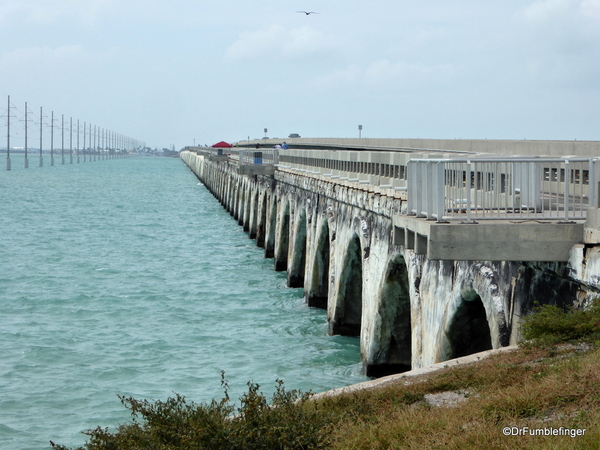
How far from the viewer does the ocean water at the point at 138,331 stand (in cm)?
1627

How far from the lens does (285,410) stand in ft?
24.8

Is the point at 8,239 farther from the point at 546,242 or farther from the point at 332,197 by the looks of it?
the point at 546,242

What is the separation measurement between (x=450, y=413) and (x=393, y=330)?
9.45 metres

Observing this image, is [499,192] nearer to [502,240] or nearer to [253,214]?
[502,240]

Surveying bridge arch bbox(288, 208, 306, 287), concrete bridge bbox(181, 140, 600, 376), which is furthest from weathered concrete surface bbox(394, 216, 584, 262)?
bridge arch bbox(288, 208, 306, 287)

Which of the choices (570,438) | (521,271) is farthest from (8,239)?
(570,438)

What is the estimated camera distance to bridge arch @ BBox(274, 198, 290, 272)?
1286 inches

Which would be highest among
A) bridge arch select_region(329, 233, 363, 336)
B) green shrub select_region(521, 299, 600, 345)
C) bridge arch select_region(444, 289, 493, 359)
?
green shrub select_region(521, 299, 600, 345)

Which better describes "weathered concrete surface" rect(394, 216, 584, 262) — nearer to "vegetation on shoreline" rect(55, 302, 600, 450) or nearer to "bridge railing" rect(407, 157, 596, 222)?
"bridge railing" rect(407, 157, 596, 222)

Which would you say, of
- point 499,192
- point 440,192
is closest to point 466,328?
point 499,192

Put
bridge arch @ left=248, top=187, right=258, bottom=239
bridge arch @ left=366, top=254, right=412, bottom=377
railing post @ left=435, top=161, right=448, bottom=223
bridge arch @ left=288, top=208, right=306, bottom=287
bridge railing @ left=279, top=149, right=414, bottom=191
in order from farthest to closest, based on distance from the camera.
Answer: bridge arch @ left=248, top=187, right=258, bottom=239
bridge arch @ left=288, top=208, right=306, bottom=287
bridge arch @ left=366, top=254, right=412, bottom=377
bridge railing @ left=279, top=149, right=414, bottom=191
railing post @ left=435, top=161, right=448, bottom=223

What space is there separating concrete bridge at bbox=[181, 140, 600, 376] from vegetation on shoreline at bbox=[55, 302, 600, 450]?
832mm

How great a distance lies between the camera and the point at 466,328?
1216cm

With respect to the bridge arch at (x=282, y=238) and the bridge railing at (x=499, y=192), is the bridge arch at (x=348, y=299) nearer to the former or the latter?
the bridge railing at (x=499, y=192)
